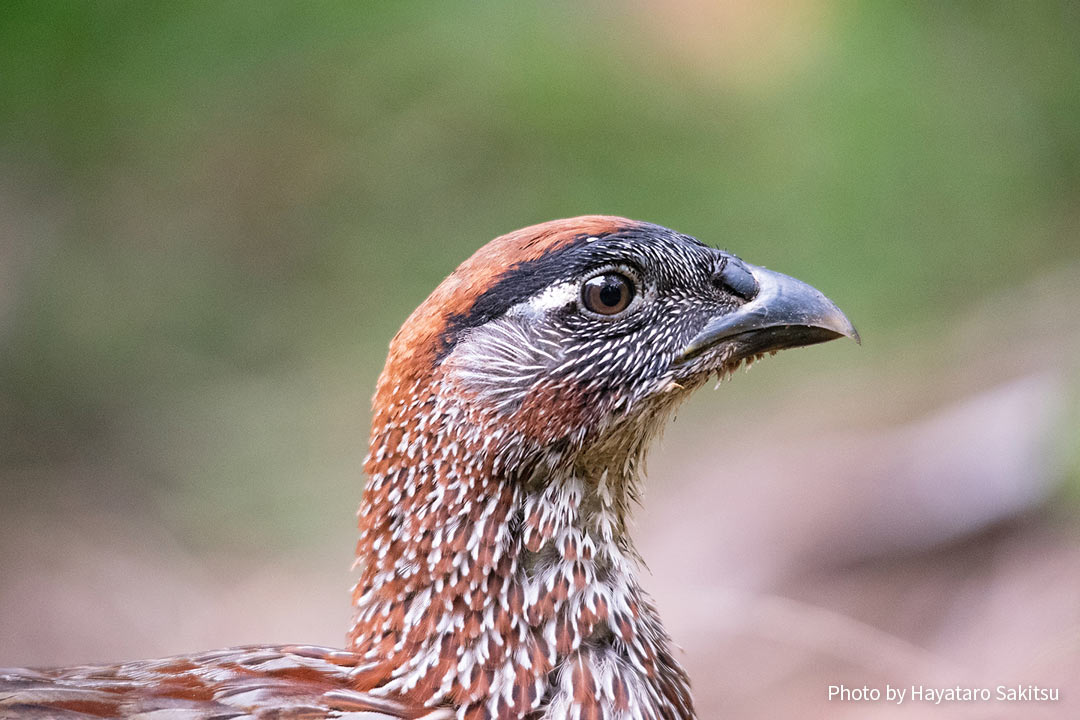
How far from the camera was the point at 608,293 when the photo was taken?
313cm

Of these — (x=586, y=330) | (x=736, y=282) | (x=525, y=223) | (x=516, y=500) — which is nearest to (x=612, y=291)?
(x=586, y=330)

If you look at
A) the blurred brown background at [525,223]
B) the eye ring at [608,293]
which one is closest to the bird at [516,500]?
the eye ring at [608,293]

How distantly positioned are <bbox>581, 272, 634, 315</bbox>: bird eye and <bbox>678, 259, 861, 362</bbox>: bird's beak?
0.24 meters

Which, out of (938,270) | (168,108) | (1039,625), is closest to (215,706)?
(1039,625)

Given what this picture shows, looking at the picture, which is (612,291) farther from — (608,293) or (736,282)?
(736,282)

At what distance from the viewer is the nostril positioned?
322cm

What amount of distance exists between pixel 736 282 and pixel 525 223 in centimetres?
705

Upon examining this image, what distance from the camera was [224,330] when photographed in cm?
977

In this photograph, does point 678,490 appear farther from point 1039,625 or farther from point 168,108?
point 168,108

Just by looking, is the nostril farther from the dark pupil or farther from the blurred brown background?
the blurred brown background

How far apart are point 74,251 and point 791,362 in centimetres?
666

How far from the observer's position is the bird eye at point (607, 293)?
10.2 ft

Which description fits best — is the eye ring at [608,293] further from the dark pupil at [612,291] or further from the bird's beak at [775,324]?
the bird's beak at [775,324]

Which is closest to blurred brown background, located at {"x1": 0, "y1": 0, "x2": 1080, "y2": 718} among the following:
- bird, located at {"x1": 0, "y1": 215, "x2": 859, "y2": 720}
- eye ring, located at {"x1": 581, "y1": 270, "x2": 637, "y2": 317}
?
bird, located at {"x1": 0, "y1": 215, "x2": 859, "y2": 720}
